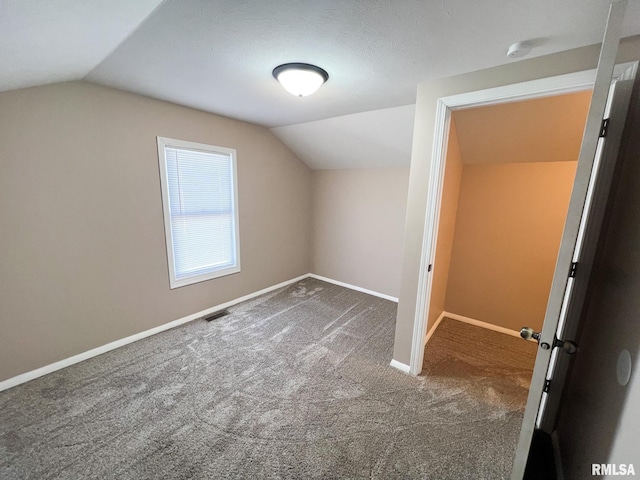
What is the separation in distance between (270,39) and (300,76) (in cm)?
31

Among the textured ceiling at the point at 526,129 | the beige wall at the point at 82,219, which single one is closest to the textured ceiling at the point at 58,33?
the beige wall at the point at 82,219

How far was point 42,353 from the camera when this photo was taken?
2012 millimetres

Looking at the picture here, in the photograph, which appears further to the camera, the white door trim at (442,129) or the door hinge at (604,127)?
the white door trim at (442,129)

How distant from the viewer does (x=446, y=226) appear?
8.64ft

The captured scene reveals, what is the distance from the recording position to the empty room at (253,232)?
1163 millimetres

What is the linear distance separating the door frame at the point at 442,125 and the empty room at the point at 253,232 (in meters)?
0.02

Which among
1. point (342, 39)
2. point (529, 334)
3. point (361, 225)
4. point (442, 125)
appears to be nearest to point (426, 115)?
point (442, 125)

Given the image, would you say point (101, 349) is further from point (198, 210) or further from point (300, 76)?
point (300, 76)

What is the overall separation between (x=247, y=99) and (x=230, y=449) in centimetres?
268

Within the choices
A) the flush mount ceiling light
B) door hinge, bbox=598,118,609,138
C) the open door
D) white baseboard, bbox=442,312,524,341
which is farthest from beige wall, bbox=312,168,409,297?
door hinge, bbox=598,118,609,138

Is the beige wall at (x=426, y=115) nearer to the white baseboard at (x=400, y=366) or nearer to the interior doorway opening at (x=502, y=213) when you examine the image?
the white baseboard at (x=400, y=366)

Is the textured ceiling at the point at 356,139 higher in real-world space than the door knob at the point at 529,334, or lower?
higher

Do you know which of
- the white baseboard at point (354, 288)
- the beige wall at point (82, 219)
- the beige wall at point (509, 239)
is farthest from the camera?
the white baseboard at point (354, 288)

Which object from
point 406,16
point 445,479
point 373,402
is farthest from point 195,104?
point 445,479
